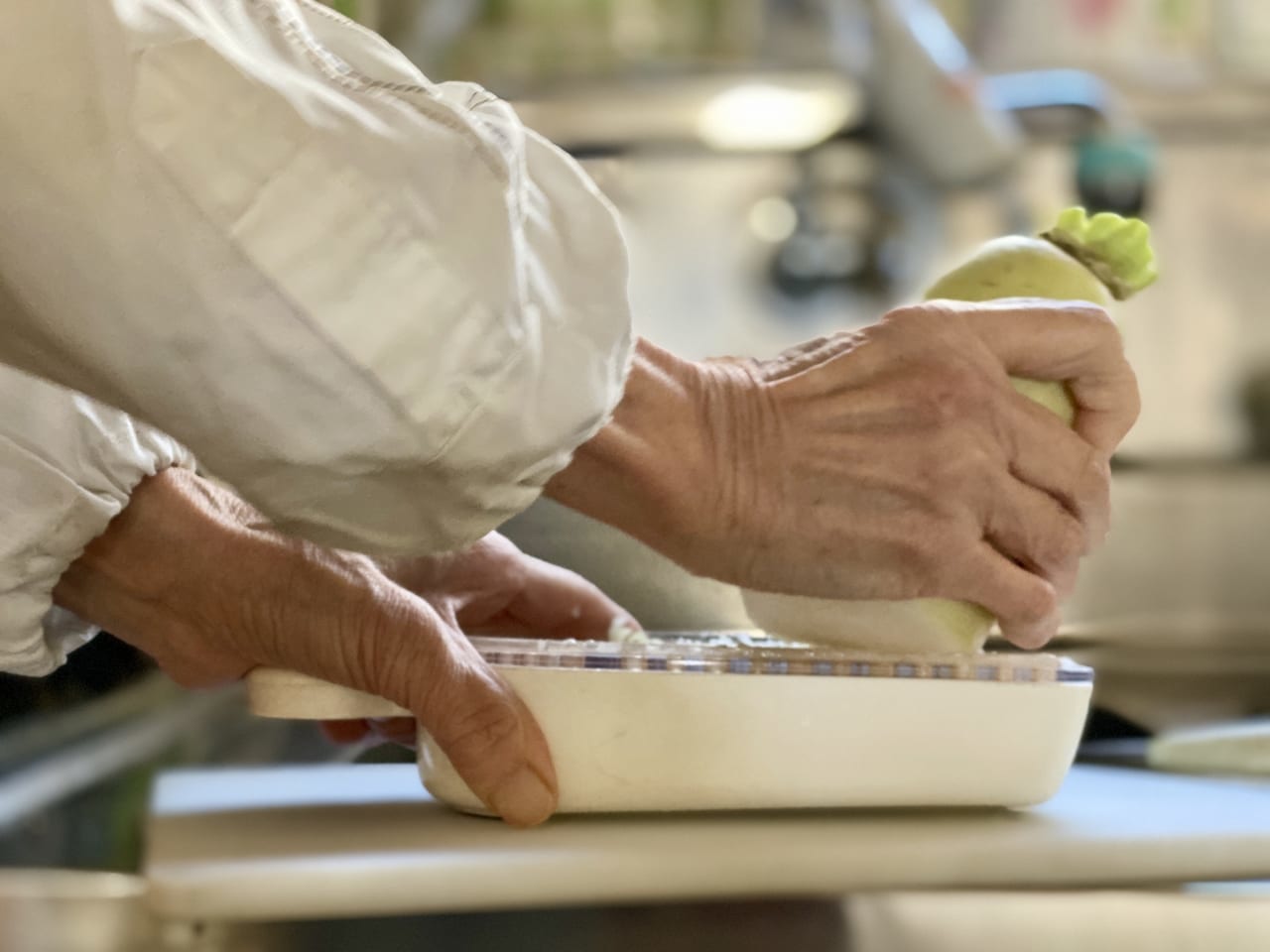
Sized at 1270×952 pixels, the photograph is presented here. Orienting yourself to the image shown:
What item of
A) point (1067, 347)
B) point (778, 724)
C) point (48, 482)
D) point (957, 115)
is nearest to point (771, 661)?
point (778, 724)

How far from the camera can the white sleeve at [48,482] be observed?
49 cm

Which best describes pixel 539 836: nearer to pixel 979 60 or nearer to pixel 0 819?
pixel 0 819

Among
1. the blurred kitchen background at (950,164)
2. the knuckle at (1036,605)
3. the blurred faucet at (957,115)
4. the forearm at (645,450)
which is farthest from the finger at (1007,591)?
the blurred faucet at (957,115)

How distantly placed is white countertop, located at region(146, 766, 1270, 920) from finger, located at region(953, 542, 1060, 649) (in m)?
0.06

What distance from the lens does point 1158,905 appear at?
39cm

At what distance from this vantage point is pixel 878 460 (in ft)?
1.50

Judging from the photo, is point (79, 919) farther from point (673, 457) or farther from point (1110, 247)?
point (1110, 247)

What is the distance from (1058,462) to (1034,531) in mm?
24

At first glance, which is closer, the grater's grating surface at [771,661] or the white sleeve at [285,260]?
the white sleeve at [285,260]

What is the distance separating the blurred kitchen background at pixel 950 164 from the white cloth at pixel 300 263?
80 centimetres

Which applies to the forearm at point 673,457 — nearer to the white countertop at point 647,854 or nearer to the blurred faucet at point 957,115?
the white countertop at point 647,854

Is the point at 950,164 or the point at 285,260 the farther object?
the point at 950,164

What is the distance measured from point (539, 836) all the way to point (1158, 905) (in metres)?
0.17

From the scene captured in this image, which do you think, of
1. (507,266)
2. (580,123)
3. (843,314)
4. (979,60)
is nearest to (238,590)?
(507,266)
